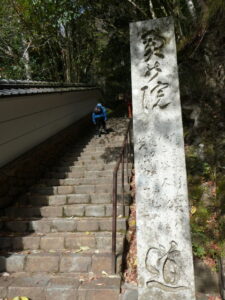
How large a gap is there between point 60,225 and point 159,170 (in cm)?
298

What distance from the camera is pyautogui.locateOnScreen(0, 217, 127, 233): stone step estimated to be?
5009mm

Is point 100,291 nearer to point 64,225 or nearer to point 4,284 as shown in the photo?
point 4,284

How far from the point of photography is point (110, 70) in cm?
1716

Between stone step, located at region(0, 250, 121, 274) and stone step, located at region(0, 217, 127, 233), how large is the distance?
61 cm

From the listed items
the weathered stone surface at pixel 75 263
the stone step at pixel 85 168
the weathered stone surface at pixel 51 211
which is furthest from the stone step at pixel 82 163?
the weathered stone surface at pixel 75 263

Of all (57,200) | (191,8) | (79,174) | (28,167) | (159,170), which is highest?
(191,8)

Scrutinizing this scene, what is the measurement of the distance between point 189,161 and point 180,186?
4.71 metres

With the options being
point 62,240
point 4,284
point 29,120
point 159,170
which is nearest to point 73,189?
point 62,240

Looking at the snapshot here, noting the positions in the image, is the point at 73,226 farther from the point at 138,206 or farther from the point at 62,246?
the point at 138,206

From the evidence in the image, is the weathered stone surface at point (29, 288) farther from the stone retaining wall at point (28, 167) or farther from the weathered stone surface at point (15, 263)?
the stone retaining wall at point (28, 167)

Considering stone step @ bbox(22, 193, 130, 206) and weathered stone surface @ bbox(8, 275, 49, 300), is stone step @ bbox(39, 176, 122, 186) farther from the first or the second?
weathered stone surface @ bbox(8, 275, 49, 300)

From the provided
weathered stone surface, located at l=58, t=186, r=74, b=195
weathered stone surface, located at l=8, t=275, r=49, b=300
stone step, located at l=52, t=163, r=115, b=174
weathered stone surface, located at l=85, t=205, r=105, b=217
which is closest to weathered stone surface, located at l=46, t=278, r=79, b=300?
weathered stone surface, located at l=8, t=275, r=49, b=300

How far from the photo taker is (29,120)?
733cm

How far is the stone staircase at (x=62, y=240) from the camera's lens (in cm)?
381
